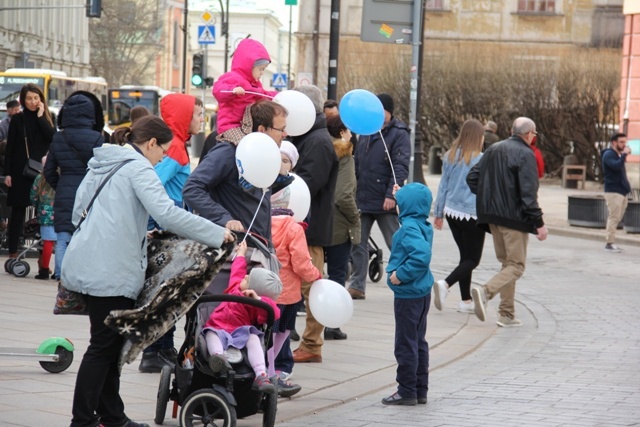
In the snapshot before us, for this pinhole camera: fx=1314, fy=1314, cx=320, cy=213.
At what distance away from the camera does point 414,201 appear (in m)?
7.93

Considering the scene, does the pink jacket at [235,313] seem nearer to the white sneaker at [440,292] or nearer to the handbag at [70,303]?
the handbag at [70,303]

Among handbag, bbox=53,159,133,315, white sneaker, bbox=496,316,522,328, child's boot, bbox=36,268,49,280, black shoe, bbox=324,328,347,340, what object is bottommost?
child's boot, bbox=36,268,49,280

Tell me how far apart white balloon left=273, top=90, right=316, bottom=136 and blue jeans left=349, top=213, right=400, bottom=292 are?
4010 millimetres

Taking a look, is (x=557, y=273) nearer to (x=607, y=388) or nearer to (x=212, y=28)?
(x=607, y=388)

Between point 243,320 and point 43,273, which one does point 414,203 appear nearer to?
point 243,320

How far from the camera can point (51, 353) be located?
8.09 meters

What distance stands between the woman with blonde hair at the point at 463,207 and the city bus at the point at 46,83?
28463 millimetres

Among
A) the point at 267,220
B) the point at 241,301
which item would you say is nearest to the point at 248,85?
the point at 267,220

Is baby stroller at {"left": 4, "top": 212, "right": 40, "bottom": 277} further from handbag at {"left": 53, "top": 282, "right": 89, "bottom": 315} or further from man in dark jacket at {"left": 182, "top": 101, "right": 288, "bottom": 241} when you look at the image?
handbag at {"left": 53, "top": 282, "right": 89, "bottom": 315}

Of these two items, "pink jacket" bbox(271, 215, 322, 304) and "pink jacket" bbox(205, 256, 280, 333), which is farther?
"pink jacket" bbox(271, 215, 322, 304)

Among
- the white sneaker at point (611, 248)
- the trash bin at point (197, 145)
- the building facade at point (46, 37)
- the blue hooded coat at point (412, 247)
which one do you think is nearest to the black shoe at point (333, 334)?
the blue hooded coat at point (412, 247)

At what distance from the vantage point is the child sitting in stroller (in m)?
6.65

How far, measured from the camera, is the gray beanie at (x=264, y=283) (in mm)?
6898

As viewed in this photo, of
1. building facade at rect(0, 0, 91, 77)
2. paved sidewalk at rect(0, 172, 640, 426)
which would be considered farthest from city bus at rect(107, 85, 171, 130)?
paved sidewalk at rect(0, 172, 640, 426)
